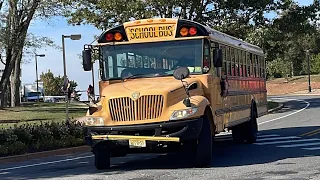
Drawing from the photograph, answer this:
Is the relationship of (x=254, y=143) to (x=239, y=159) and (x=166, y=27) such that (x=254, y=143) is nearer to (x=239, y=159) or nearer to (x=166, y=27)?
(x=239, y=159)

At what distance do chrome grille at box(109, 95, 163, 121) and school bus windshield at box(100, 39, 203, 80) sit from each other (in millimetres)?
1209

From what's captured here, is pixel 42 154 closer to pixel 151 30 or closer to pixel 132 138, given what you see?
pixel 151 30

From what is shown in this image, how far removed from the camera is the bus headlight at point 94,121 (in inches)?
439

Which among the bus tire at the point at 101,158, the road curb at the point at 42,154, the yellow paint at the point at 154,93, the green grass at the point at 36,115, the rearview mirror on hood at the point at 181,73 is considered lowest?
the green grass at the point at 36,115

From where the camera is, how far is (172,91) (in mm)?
11102

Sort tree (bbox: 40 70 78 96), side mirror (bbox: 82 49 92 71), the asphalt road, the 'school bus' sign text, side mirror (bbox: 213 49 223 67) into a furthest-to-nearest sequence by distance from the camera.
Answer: tree (bbox: 40 70 78 96)
side mirror (bbox: 82 49 92 71)
the 'school bus' sign text
side mirror (bbox: 213 49 223 67)
the asphalt road

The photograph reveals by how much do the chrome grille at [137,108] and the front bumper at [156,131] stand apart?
0.56 ft

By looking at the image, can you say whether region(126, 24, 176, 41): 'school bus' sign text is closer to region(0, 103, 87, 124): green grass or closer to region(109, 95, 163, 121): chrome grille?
region(109, 95, 163, 121): chrome grille

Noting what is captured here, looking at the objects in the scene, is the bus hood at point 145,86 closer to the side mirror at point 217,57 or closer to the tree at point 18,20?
the side mirror at point 217,57

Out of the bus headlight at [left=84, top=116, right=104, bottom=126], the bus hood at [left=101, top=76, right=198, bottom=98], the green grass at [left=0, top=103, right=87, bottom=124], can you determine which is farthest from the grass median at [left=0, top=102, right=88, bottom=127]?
the bus headlight at [left=84, top=116, right=104, bottom=126]

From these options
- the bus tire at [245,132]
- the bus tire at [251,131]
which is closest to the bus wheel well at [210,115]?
the bus tire at [245,132]

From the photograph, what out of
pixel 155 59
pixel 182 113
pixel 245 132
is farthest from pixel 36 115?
pixel 182 113

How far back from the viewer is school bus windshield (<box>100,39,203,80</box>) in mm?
12102

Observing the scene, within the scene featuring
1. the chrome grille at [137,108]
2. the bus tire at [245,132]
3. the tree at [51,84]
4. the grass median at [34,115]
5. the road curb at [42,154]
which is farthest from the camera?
the tree at [51,84]
